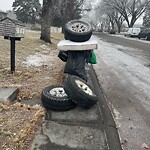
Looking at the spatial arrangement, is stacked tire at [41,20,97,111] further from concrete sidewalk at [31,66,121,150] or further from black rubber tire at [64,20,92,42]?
black rubber tire at [64,20,92,42]

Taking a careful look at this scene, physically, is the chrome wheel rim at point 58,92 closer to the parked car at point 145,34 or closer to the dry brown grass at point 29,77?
the dry brown grass at point 29,77

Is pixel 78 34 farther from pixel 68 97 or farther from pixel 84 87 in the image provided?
pixel 68 97

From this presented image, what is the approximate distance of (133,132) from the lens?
3762 millimetres

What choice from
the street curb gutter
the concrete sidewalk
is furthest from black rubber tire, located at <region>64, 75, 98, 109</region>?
the street curb gutter

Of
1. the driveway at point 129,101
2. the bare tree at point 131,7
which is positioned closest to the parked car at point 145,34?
the bare tree at point 131,7

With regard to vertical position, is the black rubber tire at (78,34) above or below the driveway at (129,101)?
above

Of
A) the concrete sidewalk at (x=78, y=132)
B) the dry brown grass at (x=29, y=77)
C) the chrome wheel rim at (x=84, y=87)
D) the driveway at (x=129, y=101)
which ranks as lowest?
the driveway at (x=129, y=101)

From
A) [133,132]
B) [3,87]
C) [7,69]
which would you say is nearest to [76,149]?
[133,132]

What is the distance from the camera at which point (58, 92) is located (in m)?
4.61

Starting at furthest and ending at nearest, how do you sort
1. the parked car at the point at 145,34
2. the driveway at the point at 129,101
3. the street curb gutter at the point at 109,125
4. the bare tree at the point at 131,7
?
the bare tree at the point at 131,7 → the parked car at the point at 145,34 → the driveway at the point at 129,101 → the street curb gutter at the point at 109,125

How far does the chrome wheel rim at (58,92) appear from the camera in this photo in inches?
176

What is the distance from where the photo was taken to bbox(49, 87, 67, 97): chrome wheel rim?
4.48m

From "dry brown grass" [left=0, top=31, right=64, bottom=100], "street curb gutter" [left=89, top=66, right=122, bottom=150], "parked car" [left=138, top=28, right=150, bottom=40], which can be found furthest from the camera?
"parked car" [left=138, top=28, right=150, bottom=40]

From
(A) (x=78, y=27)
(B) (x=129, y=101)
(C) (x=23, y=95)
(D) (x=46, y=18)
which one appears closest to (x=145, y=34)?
(D) (x=46, y=18)
